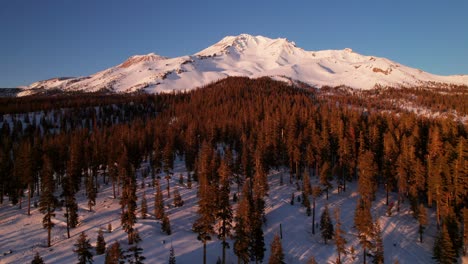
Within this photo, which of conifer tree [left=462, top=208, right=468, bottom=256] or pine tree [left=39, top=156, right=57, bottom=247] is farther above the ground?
pine tree [left=39, top=156, right=57, bottom=247]

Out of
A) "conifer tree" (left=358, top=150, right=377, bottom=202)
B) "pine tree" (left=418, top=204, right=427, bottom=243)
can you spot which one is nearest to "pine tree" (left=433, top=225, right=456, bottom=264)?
"pine tree" (left=418, top=204, right=427, bottom=243)

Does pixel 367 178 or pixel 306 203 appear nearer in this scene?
pixel 367 178

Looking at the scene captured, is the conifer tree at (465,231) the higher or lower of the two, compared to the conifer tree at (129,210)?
lower

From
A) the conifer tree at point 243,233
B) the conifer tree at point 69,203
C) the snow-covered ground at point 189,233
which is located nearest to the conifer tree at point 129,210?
the snow-covered ground at point 189,233

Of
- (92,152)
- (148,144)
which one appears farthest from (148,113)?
(92,152)

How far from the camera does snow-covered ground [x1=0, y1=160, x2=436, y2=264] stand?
135ft

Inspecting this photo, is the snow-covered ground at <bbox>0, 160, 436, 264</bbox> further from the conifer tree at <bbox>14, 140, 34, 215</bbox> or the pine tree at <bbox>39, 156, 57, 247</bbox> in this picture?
the conifer tree at <bbox>14, 140, 34, 215</bbox>

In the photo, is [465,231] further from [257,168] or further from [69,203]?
[69,203]

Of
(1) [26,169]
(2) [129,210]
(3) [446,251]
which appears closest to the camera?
(3) [446,251]

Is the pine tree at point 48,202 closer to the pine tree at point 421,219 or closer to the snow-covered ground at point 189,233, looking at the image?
the snow-covered ground at point 189,233

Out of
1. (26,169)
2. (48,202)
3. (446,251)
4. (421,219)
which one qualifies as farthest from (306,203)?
(26,169)

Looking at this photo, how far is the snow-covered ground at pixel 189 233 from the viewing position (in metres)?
41.2

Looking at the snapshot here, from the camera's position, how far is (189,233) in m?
47.3

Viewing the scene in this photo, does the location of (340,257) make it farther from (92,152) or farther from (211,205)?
(92,152)
